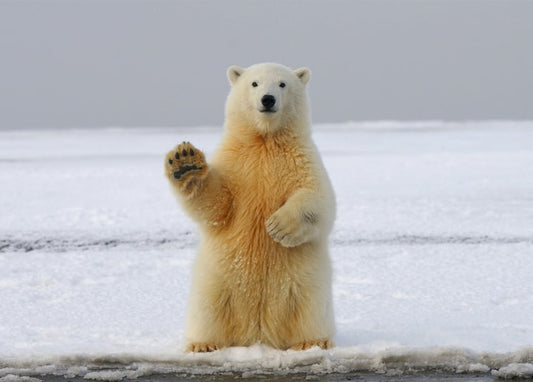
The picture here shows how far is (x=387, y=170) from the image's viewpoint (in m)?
14.6

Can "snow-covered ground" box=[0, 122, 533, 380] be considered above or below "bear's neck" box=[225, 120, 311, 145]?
below

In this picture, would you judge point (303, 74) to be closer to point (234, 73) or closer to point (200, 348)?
point (234, 73)

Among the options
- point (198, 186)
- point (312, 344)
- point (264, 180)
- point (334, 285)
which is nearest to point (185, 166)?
point (198, 186)

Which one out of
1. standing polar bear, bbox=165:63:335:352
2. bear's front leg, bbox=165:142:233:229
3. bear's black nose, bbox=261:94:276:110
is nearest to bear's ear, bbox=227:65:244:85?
standing polar bear, bbox=165:63:335:352

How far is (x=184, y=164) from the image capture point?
3.41 m

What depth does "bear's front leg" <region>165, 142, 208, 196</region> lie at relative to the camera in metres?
3.40

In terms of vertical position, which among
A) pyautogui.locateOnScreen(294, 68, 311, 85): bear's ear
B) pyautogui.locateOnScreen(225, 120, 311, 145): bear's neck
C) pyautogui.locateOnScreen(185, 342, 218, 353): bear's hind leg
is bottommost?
pyautogui.locateOnScreen(185, 342, 218, 353): bear's hind leg

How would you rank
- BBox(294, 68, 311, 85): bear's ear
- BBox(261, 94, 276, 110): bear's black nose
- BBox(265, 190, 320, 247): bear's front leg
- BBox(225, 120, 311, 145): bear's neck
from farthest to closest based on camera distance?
BBox(294, 68, 311, 85): bear's ear
BBox(225, 120, 311, 145): bear's neck
BBox(261, 94, 276, 110): bear's black nose
BBox(265, 190, 320, 247): bear's front leg

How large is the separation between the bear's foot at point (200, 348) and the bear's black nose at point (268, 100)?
3.50 feet

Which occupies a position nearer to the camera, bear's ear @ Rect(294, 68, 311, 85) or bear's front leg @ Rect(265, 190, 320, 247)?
bear's front leg @ Rect(265, 190, 320, 247)

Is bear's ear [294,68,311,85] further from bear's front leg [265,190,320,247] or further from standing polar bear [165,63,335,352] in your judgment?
bear's front leg [265,190,320,247]

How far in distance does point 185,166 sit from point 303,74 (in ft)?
2.61

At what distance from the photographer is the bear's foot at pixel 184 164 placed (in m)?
3.40

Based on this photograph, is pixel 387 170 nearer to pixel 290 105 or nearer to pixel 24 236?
pixel 24 236
